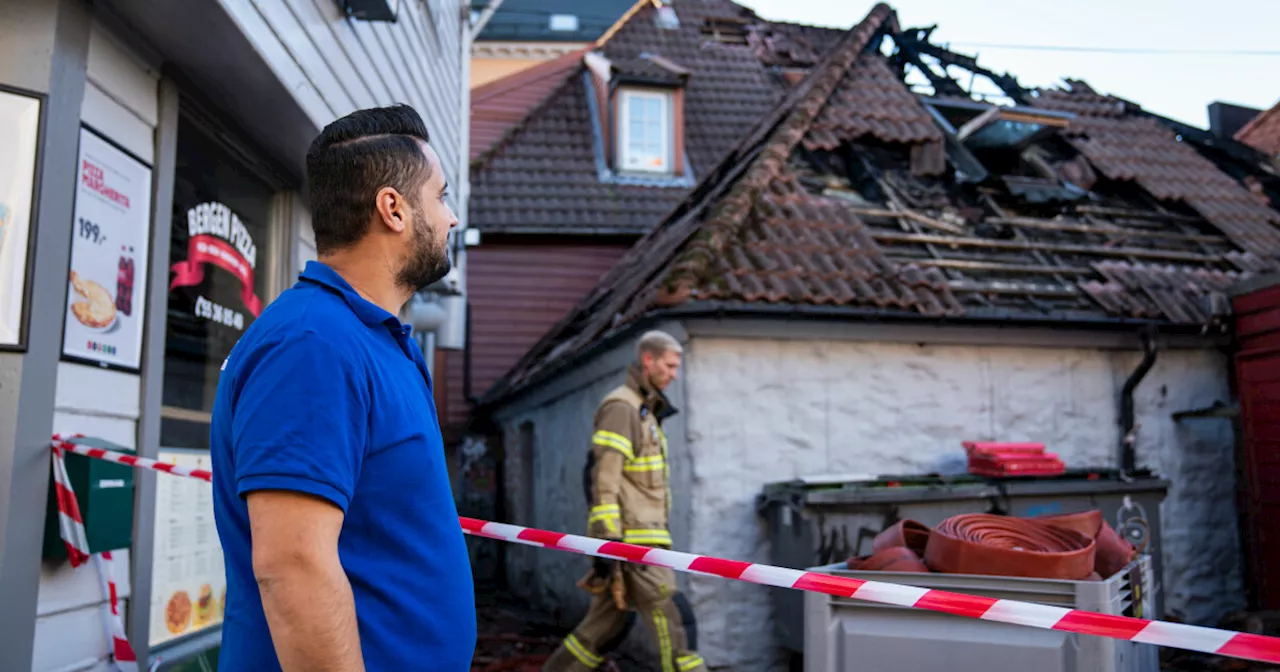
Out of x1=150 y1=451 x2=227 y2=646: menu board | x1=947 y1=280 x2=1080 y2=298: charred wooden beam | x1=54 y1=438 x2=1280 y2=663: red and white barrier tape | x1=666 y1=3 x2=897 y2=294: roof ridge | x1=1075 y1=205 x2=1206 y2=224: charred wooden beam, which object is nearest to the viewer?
x1=54 y1=438 x2=1280 y2=663: red and white barrier tape

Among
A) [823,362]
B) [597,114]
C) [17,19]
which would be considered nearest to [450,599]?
[17,19]

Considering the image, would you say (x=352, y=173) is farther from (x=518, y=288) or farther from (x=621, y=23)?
(x=621, y=23)

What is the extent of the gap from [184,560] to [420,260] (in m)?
3.62

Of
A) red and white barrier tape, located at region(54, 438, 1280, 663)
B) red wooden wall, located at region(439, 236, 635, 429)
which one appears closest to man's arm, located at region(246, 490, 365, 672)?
A: red and white barrier tape, located at region(54, 438, 1280, 663)

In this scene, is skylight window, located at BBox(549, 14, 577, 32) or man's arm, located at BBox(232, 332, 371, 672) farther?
skylight window, located at BBox(549, 14, 577, 32)

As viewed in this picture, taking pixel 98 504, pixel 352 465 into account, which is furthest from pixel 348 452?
pixel 98 504

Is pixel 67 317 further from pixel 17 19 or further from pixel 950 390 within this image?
pixel 950 390

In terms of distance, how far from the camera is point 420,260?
1.84 meters

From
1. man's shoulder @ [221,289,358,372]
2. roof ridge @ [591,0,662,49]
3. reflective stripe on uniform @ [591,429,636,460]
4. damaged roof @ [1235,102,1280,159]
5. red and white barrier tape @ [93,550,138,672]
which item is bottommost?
red and white barrier tape @ [93,550,138,672]

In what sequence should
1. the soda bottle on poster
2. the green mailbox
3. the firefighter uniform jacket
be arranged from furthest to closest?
the firefighter uniform jacket
the soda bottle on poster
the green mailbox

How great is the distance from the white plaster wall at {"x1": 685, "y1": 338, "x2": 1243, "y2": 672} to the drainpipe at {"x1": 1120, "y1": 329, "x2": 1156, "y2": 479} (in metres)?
0.07

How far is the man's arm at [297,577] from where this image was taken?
1414 millimetres

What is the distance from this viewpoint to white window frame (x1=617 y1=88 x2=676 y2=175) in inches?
589

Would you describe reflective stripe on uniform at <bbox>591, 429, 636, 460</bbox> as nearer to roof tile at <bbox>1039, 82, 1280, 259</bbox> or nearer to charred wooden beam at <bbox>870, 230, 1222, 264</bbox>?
charred wooden beam at <bbox>870, 230, 1222, 264</bbox>
